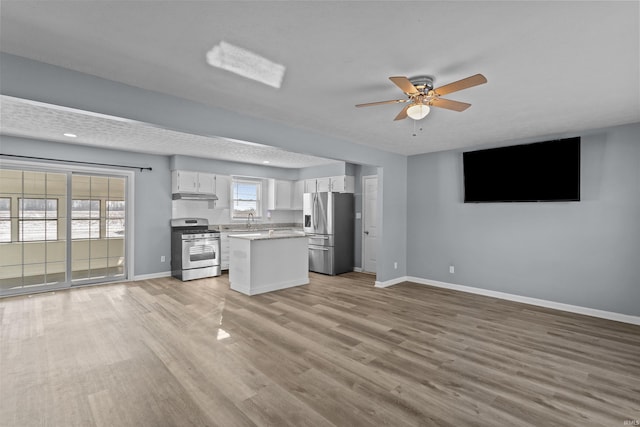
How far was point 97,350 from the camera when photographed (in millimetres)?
3084

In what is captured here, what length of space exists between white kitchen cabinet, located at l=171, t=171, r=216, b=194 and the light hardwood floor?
263 centimetres

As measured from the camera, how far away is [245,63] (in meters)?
2.39

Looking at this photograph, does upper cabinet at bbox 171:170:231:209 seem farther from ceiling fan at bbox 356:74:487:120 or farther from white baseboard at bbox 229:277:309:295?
ceiling fan at bbox 356:74:487:120

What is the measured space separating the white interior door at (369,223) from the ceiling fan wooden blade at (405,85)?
456 cm

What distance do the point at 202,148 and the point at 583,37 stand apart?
17.8 feet

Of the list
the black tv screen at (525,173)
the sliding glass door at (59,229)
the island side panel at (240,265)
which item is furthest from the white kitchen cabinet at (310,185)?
the sliding glass door at (59,229)

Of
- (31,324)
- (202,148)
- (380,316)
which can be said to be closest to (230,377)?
(380,316)

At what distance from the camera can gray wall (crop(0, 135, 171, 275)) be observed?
19.1 feet

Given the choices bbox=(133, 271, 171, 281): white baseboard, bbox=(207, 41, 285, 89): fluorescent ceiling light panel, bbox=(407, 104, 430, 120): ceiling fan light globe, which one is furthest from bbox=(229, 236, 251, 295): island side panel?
bbox=(407, 104, 430, 120): ceiling fan light globe

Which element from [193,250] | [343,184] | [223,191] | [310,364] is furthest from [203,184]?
[310,364]

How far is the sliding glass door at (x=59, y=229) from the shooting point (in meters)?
5.14

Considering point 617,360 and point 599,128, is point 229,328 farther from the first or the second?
point 599,128

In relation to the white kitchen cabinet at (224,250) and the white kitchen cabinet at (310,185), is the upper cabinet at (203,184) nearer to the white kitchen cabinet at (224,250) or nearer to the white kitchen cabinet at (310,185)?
the white kitchen cabinet at (224,250)

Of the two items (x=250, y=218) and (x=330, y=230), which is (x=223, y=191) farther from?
(x=330, y=230)
